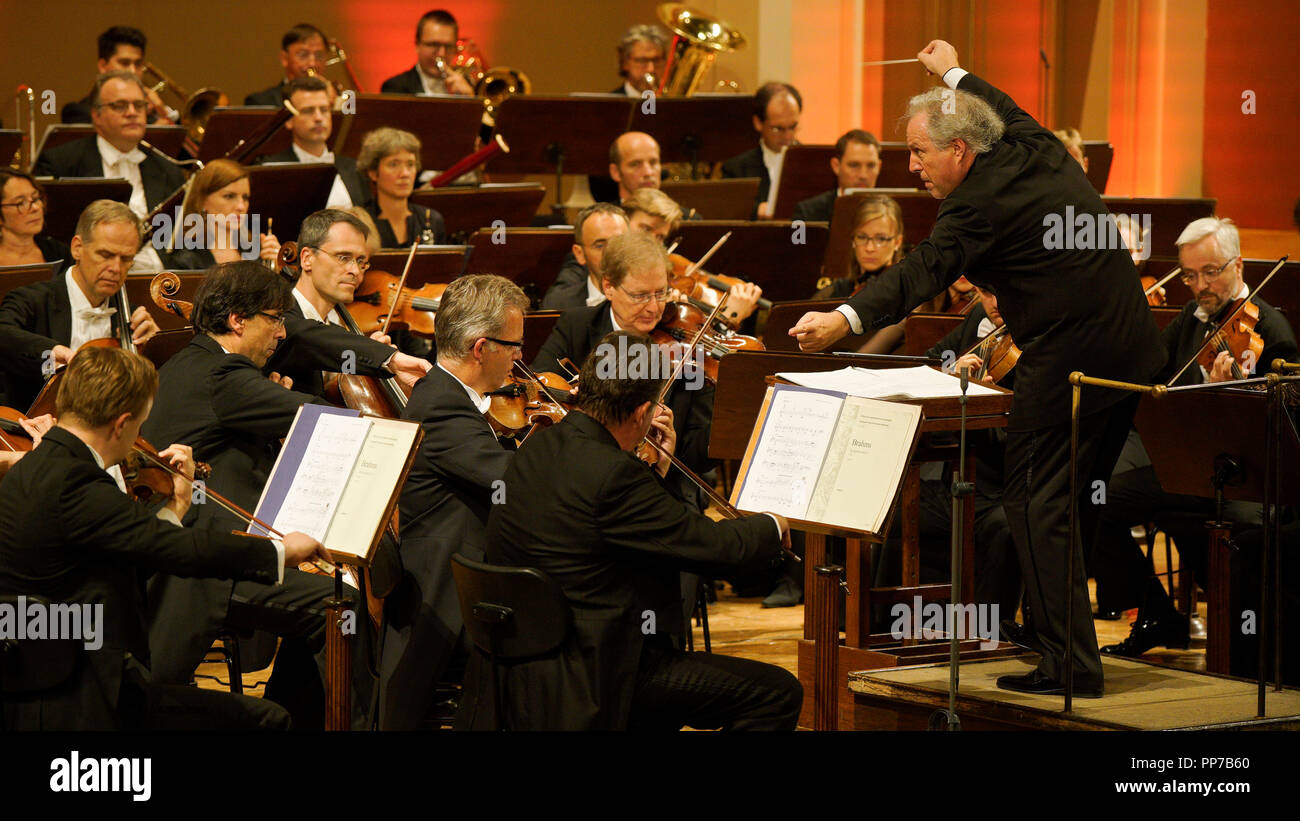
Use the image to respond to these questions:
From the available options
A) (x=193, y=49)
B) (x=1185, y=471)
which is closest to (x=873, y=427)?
(x=1185, y=471)

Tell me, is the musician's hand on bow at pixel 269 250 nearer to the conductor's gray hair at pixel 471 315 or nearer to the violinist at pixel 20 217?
the violinist at pixel 20 217

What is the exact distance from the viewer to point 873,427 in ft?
10.00

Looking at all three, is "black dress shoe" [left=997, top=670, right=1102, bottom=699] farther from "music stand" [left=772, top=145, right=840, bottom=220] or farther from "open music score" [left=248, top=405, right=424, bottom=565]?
"music stand" [left=772, top=145, right=840, bottom=220]

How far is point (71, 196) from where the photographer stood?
17.8 ft

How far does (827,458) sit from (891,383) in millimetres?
391

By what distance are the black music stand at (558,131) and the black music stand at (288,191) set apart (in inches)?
53.5

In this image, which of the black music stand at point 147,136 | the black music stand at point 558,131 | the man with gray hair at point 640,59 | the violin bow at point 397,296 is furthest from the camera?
the man with gray hair at point 640,59

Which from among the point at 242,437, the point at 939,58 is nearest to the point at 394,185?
the point at 242,437

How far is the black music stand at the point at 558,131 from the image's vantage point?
22.0 ft

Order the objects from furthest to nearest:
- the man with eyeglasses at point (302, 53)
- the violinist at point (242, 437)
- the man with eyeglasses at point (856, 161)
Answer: the man with eyeglasses at point (302, 53)
the man with eyeglasses at point (856, 161)
the violinist at point (242, 437)

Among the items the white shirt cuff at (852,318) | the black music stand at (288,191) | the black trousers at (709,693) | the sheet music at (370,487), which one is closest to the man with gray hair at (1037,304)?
the white shirt cuff at (852,318)

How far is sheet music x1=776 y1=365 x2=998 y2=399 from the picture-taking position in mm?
3256

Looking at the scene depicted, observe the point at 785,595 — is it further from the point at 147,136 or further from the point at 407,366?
the point at 147,136

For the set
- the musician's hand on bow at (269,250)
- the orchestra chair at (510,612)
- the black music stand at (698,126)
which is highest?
the black music stand at (698,126)
